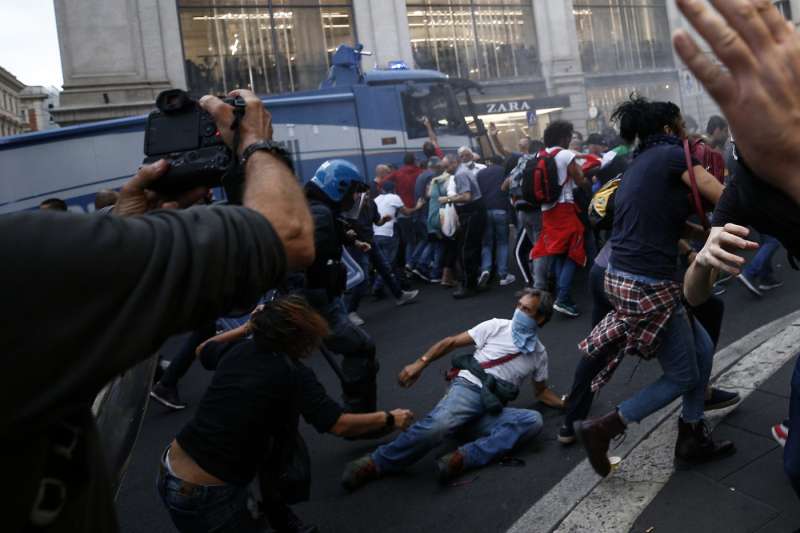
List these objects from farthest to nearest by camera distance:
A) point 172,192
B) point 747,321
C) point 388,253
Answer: point 388,253, point 747,321, point 172,192

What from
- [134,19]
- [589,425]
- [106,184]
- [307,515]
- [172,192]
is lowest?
[307,515]

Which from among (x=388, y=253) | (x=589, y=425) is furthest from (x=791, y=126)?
(x=388, y=253)

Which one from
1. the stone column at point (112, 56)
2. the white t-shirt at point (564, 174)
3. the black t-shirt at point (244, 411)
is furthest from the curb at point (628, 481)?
the stone column at point (112, 56)

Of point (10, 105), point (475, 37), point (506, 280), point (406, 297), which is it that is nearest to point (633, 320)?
point (506, 280)

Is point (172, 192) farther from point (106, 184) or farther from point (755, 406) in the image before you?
point (106, 184)

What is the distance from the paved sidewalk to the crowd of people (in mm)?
168

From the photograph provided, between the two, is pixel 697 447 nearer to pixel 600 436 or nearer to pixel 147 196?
pixel 600 436

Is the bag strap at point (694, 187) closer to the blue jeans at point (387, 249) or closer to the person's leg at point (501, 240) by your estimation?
the person's leg at point (501, 240)

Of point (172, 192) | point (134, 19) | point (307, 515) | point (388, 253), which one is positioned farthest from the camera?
point (134, 19)

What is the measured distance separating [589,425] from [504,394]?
2.53 feet

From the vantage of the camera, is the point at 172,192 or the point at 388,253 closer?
the point at 172,192

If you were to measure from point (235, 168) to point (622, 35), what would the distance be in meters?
28.9

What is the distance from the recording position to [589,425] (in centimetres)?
332

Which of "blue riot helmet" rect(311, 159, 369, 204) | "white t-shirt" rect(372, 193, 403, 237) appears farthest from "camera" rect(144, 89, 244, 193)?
"white t-shirt" rect(372, 193, 403, 237)
